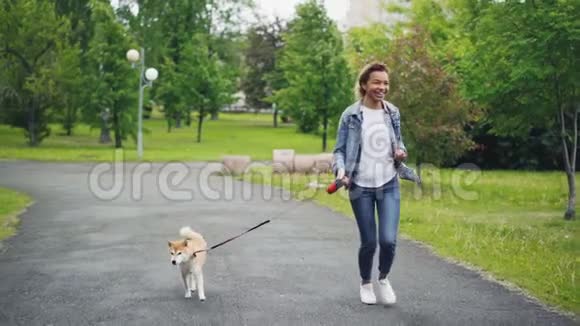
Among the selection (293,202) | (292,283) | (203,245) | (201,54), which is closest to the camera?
(203,245)

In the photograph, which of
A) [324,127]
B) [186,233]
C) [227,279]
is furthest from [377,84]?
[324,127]

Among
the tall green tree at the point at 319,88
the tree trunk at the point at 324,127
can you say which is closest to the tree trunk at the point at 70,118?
the tall green tree at the point at 319,88

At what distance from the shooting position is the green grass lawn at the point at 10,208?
10.8 m

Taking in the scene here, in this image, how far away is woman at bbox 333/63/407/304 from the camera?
588cm

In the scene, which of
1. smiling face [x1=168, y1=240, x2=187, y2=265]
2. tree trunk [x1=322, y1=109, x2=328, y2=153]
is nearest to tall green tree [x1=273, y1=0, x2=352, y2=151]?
tree trunk [x1=322, y1=109, x2=328, y2=153]

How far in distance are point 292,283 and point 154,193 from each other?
999cm

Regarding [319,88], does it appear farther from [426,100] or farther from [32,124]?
[426,100]

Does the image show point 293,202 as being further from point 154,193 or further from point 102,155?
point 102,155

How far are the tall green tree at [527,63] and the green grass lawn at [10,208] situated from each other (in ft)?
29.3

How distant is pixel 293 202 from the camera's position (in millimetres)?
15008

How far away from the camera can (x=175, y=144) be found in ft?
135

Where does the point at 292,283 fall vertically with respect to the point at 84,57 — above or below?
below

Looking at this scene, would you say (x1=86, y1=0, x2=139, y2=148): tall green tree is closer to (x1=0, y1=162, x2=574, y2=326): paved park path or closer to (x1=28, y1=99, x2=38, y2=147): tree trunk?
(x1=28, y1=99, x2=38, y2=147): tree trunk

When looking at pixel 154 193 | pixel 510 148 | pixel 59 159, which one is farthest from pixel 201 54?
pixel 154 193
